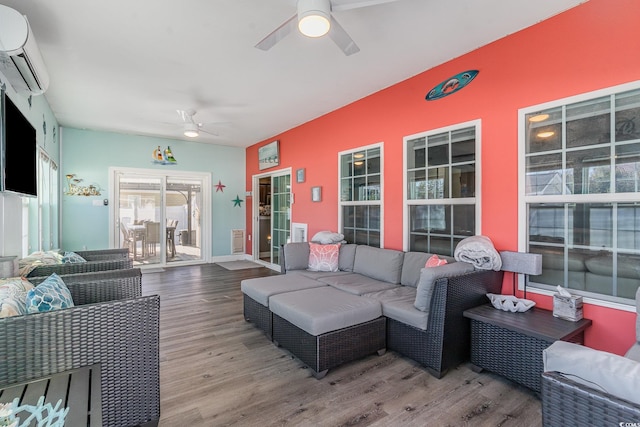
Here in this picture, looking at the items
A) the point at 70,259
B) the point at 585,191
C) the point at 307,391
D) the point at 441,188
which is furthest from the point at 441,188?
the point at 70,259

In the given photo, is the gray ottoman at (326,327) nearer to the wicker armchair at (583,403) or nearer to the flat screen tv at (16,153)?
the wicker armchair at (583,403)

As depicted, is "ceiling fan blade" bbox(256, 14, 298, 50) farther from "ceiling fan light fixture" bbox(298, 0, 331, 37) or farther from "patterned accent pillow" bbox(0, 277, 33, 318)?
"patterned accent pillow" bbox(0, 277, 33, 318)

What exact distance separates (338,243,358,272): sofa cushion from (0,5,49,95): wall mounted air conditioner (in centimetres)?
345

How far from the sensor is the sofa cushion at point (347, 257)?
3.92 m

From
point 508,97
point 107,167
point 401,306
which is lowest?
point 401,306

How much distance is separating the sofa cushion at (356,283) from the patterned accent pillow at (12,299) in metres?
2.38

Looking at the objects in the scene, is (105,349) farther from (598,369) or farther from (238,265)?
(238,265)

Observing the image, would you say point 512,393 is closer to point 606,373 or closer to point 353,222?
point 606,373

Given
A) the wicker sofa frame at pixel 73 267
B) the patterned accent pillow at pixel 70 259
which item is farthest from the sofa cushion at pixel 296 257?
the patterned accent pillow at pixel 70 259

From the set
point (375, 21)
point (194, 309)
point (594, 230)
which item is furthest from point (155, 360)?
point (594, 230)

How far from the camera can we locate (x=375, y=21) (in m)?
2.46

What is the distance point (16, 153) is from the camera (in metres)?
2.57

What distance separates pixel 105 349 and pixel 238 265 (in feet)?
17.5

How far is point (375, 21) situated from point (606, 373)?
2.60 metres
